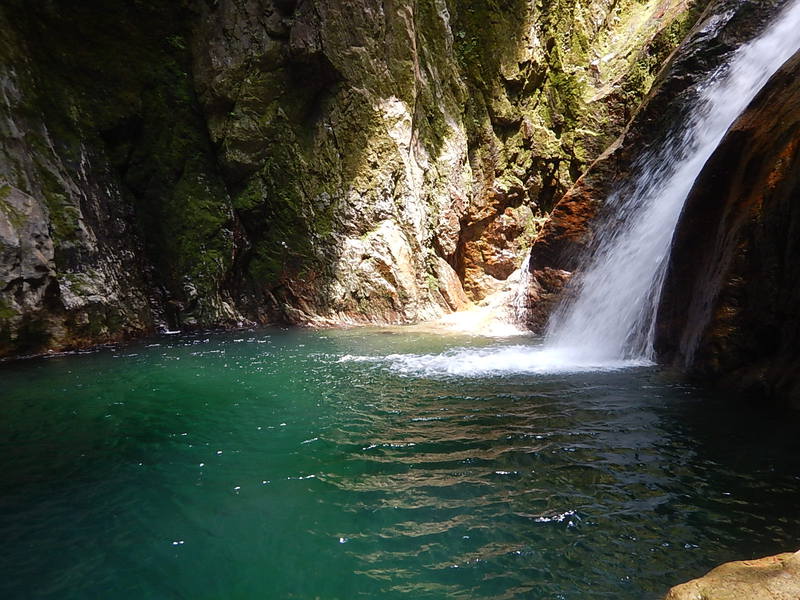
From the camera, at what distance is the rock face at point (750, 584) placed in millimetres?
1698

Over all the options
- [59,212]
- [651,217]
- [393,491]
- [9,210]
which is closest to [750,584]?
[393,491]

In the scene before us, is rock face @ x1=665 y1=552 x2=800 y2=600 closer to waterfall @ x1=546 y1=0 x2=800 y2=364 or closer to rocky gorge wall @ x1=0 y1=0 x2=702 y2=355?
waterfall @ x1=546 y1=0 x2=800 y2=364

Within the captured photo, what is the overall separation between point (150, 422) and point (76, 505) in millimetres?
1950

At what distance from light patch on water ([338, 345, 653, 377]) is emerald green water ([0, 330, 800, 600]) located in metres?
0.73

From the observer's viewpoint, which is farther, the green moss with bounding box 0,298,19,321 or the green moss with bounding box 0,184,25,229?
the green moss with bounding box 0,184,25,229

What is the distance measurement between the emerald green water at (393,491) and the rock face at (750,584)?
41 centimetres

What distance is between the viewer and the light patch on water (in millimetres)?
6879

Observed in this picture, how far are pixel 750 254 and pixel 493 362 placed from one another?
376 centimetres

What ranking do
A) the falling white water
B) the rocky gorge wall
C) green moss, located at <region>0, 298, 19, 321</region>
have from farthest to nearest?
the rocky gorge wall
green moss, located at <region>0, 298, 19, 321</region>
the falling white water

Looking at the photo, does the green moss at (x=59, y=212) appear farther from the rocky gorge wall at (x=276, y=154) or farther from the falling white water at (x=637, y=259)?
the falling white water at (x=637, y=259)

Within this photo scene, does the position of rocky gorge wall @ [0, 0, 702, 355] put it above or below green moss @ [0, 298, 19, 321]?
above

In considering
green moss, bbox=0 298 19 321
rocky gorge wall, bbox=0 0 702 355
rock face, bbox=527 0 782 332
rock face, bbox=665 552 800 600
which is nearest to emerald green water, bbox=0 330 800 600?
rock face, bbox=665 552 800 600

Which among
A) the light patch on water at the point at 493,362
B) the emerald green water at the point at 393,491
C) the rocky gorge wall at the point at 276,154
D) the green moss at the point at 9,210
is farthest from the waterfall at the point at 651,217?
the green moss at the point at 9,210

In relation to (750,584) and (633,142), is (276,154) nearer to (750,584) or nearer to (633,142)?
(633,142)
